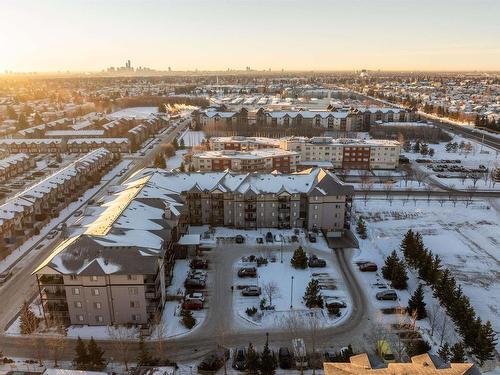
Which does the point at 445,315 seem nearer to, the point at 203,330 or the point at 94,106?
the point at 203,330

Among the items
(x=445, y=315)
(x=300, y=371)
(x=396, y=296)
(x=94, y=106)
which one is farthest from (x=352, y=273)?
(x=94, y=106)

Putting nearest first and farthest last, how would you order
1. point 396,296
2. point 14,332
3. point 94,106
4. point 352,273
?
point 14,332
point 396,296
point 352,273
point 94,106

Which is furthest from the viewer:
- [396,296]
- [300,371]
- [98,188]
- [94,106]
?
[94,106]

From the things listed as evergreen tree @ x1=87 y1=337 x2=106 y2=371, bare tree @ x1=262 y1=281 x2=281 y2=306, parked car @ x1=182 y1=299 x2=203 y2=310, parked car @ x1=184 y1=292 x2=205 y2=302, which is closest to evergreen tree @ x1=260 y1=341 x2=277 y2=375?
bare tree @ x1=262 y1=281 x2=281 y2=306

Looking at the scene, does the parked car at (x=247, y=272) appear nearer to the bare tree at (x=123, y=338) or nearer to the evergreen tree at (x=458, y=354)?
the bare tree at (x=123, y=338)

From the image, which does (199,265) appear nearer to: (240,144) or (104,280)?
(104,280)

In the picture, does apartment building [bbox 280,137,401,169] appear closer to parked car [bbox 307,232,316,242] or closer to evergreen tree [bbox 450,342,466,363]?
parked car [bbox 307,232,316,242]
